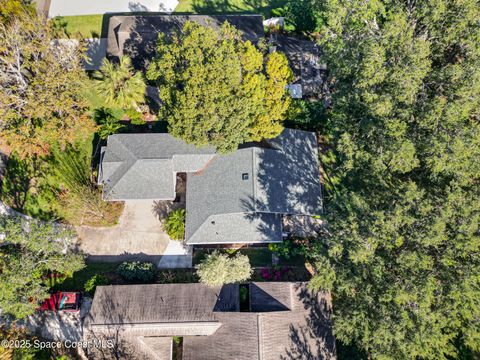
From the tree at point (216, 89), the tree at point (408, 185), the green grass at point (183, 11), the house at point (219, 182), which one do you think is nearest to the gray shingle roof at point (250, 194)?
the house at point (219, 182)

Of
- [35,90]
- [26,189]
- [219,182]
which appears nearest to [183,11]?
[35,90]

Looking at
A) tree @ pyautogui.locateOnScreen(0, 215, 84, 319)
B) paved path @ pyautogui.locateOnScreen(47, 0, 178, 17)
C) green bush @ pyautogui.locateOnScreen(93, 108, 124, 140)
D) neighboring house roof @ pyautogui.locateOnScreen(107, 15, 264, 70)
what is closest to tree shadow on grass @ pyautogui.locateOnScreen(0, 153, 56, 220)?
tree @ pyautogui.locateOnScreen(0, 215, 84, 319)

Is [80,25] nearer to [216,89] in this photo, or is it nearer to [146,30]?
[146,30]

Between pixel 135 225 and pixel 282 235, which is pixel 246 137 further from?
pixel 135 225

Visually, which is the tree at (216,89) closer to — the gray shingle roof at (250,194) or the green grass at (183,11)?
the gray shingle roof at (250,194)

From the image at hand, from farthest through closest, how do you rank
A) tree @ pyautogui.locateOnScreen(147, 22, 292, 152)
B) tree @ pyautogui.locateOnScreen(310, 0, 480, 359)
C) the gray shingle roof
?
the gray shingle roof, tree @ pyautogui.locateOnScreen(147, 22, 292, 152), tree @ pyautogui.locateOnScreen(310, 0, 480, 359)

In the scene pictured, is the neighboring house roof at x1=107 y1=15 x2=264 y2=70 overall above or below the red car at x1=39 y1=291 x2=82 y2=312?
above

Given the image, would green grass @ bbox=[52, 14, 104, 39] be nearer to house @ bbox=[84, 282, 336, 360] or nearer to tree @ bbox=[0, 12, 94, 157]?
tree @ bbox=[0, 12, 94, 157]
